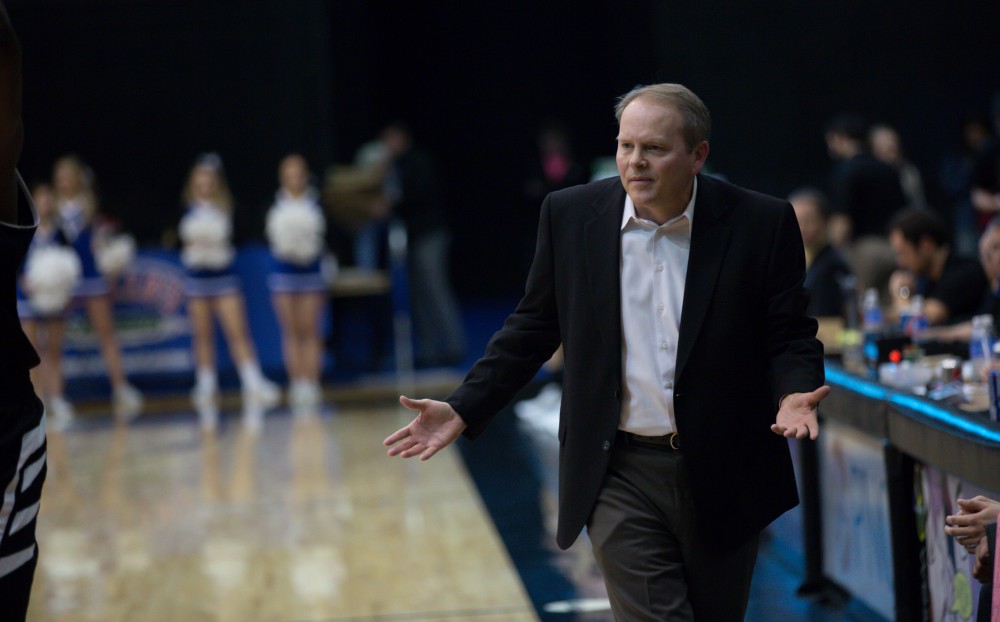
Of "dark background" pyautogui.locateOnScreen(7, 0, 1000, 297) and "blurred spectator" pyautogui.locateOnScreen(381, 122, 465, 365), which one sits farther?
"dark background" pyautogui.locateOnScreen(7, 0, 1000, 297)

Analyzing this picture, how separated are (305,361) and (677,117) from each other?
8789mm

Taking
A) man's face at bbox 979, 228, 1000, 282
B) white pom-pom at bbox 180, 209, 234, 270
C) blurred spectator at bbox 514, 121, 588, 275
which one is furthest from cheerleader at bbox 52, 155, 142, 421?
man's face at bbox 979, 228, 1000, 282

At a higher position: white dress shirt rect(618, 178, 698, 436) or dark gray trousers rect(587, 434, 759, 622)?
white dress shirt rect(618, 178, 698, 436)

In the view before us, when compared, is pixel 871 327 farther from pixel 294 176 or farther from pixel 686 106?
pixel 294 176

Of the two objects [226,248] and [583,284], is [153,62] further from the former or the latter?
[583,284]

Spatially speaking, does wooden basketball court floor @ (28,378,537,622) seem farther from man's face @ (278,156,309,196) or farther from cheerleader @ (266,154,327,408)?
man's face @ (278,156,309,196)

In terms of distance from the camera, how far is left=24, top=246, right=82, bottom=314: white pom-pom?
414 inches

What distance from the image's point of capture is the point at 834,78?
1271cm

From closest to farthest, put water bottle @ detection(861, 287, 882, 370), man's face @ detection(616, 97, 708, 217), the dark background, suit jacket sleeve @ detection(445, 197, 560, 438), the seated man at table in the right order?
man's face @ detection(616, 97, 708, 217)
suit jacket sleeve @ detection(445, 197, 560, 438)
water bottle @ detection(861, 287, 882, 370)
the seated man at table
the dark background

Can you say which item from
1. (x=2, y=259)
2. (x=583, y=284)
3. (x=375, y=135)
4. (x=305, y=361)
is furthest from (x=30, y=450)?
(x=375, y=135)

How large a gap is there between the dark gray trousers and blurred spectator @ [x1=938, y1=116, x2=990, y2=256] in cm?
876

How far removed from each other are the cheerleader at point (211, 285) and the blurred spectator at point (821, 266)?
5.81m

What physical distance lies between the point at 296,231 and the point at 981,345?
24.0 ft

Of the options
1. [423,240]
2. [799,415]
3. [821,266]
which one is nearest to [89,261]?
[423,240]
